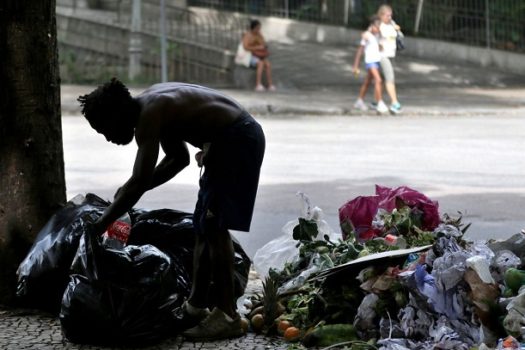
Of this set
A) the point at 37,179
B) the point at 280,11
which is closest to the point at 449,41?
the point at 280,11

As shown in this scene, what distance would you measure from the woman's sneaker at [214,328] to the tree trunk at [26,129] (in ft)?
3.99

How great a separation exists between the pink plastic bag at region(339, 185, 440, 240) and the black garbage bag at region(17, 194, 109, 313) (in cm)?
145

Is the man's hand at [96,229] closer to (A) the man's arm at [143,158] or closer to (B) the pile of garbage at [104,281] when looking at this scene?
(B) the pile of garbage at [104,281]

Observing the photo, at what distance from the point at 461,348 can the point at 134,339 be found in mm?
1526

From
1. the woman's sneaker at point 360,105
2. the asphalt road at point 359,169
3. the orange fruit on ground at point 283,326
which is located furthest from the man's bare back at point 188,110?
the woman's sneaker at point 360,105

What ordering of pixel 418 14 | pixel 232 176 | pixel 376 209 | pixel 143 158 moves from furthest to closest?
1. pixel 418 14
2. pixel 376 209
3. pixel 232 176
4. pixel 143 158

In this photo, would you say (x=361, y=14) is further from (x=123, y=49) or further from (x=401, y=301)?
(x=401, y=301)

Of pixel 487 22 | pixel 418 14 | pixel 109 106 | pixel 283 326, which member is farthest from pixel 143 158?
pixel 418 14

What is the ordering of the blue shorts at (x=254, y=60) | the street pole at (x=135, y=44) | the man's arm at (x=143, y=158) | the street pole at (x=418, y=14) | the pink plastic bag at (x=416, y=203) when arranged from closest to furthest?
the man's arm at (x=143, y=158) < the pink plastic bag at (x=416, y=203) < the street pole at (x=135, y=44) < the blue shorts at (x=254, y=60) < the street pole at (x=418, y=14)

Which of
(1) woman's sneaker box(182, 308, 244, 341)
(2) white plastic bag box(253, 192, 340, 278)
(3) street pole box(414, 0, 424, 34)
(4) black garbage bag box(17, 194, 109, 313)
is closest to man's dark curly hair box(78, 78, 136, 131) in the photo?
(4) black garbage bag box(17, 194, 109, 313)

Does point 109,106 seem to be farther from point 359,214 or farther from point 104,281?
point 359,214

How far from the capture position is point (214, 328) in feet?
16.7

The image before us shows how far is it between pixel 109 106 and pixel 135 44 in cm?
1603

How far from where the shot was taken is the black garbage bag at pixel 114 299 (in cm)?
487
